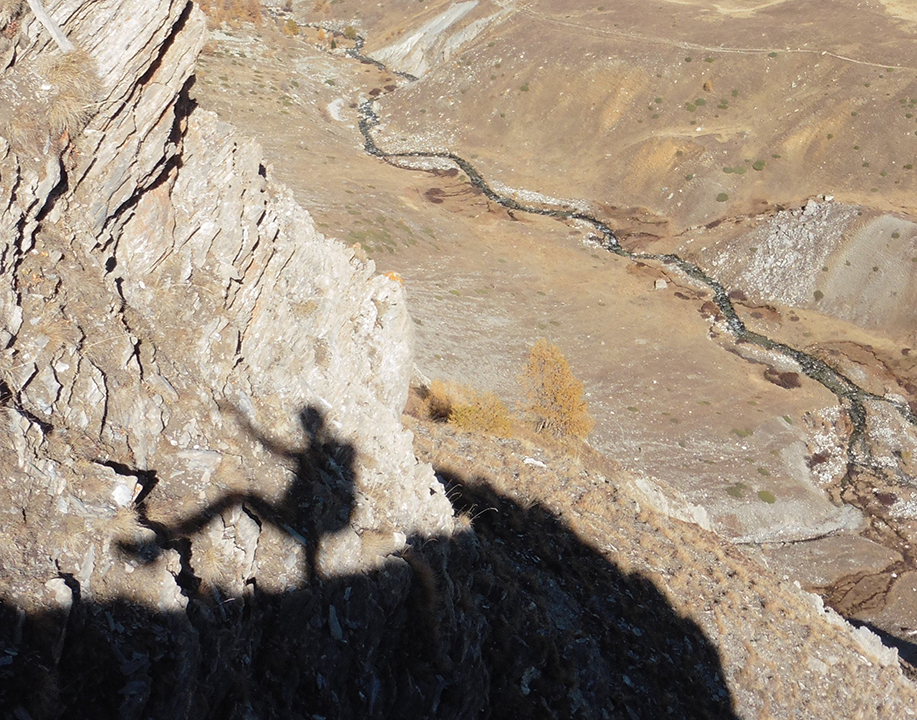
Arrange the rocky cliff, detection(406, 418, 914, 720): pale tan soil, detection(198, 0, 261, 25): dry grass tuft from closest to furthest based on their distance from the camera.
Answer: the rocky cliff, detection(406, 418, 914, 720): pale tan soil, detection(198, 0, 261, 25): dry grass tuft

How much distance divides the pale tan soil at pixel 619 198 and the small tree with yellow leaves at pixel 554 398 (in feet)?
9.04

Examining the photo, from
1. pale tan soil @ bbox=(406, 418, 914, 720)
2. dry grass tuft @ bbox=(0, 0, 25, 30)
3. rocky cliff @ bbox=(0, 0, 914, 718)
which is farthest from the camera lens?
pale tan soil @ bbox=(406, 418, 914, 720)

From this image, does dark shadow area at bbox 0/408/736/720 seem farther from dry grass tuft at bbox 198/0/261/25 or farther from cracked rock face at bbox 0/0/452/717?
dry grass tuft at bbox 198/0/261/25

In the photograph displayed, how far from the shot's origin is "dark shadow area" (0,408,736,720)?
9.02 metres

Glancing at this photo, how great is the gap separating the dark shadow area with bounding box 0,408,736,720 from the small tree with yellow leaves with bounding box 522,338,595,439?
17.0m

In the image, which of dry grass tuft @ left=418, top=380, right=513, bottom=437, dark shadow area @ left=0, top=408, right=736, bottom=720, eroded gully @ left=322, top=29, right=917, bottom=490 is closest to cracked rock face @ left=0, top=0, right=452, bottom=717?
dark shadow area @ left=0, top=408, right=736, bottom=720

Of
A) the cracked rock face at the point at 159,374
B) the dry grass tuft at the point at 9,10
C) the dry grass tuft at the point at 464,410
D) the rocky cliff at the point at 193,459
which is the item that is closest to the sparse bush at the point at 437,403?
the dry grass tuft at the point at 464,410

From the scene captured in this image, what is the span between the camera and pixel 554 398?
4097 cm

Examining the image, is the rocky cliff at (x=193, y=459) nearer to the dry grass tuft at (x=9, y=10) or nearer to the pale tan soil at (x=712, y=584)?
the dry grass tuft at (x=9, y=10)

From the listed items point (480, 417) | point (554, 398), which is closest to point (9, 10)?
point (480, 417)

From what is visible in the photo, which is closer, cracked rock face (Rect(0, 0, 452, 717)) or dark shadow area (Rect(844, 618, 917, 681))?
cracked rock face (Rect(0, 0, 452, 717))

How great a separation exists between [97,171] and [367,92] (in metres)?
86.6

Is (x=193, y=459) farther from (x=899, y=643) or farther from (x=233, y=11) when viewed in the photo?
(x=233, y=11)

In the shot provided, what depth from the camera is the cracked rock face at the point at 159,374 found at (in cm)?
969
